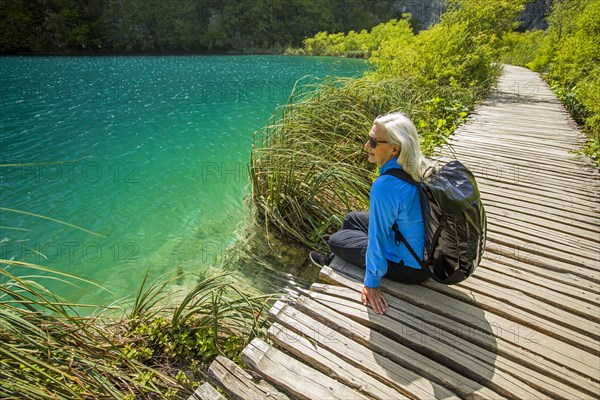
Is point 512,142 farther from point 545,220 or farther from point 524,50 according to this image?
point 524,50

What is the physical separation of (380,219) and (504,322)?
102cm

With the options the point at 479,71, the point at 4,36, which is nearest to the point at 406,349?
the point at 479,71

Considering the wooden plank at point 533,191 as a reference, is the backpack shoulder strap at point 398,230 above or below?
above

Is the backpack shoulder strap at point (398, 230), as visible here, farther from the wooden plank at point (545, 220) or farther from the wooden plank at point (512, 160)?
the wooden plank at point (512, 160)

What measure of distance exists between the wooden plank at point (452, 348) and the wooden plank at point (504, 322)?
0.09 m

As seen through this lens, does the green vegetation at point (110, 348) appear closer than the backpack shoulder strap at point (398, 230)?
Yes

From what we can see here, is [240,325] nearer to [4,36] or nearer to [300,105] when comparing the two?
[300,105]

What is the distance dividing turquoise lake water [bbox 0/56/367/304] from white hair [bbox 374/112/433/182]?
59.9 inches

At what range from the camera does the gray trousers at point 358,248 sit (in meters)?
2.12

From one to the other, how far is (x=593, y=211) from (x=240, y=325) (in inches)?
139

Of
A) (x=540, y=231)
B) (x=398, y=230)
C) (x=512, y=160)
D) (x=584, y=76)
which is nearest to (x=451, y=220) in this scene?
Answer: (x=398, y=230)

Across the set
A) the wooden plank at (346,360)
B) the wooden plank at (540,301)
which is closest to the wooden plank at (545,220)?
the wooden plank at (540,301)

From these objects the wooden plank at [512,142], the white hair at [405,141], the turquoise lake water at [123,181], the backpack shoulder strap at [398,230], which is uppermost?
the white hair at [405,141]

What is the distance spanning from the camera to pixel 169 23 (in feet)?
170
